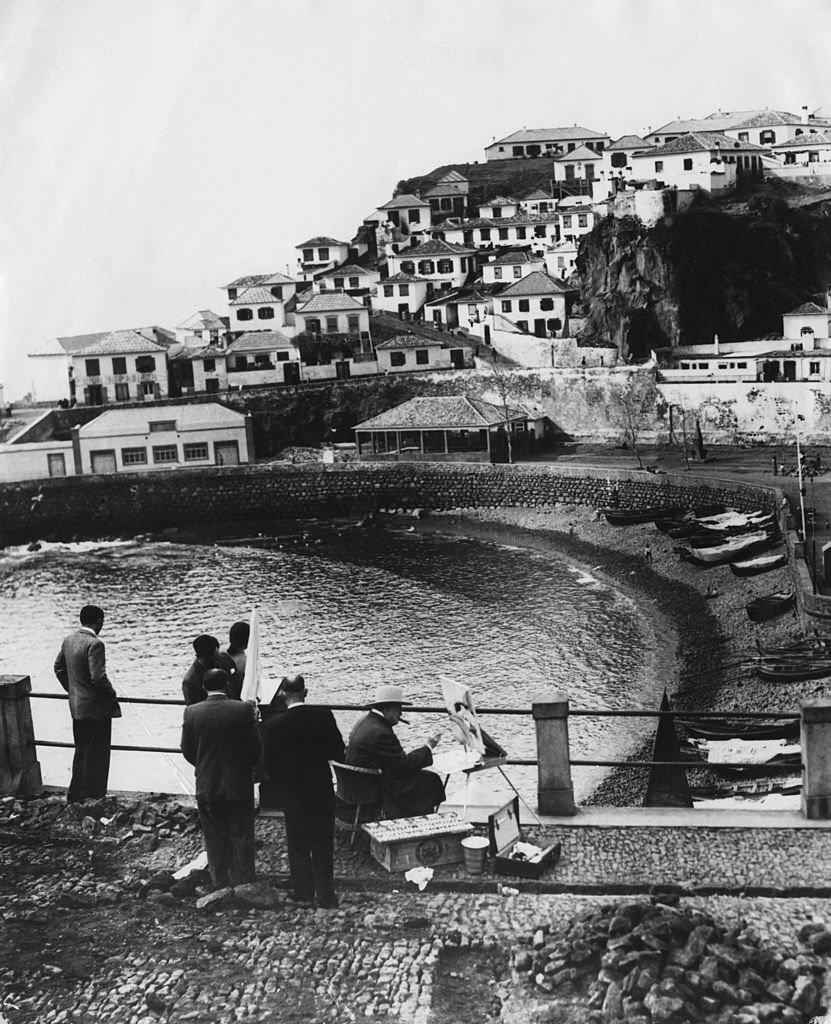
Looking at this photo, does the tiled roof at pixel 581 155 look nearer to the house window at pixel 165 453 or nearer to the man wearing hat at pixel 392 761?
the house window at pixel 165 453

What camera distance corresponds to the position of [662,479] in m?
33.8

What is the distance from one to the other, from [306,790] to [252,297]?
4976cm

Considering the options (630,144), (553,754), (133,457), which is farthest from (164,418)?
(553,754)

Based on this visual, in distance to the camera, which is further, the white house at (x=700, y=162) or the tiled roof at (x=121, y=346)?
the tiled roof at (x=121, y=346)

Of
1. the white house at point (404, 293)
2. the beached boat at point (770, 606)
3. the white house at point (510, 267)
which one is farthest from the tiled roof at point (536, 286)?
Result: the beached boat at point (770, 606)

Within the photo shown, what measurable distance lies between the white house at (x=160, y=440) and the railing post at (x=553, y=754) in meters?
39.3

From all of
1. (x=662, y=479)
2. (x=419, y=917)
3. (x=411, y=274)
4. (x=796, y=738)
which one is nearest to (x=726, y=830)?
(x=419, y=917)

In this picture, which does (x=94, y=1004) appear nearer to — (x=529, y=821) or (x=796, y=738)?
(x=529, y=821)

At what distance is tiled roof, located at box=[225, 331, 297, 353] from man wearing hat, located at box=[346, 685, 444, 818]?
4530 centimetres

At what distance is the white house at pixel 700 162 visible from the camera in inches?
1948

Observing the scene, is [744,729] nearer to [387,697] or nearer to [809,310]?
[387,697]

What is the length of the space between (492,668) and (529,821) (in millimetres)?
15305

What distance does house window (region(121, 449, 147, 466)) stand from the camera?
4631 cm

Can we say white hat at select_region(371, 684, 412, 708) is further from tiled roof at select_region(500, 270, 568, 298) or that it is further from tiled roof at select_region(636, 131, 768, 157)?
tiled roof at select_region(636, 131, 768, 157)
